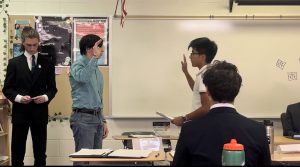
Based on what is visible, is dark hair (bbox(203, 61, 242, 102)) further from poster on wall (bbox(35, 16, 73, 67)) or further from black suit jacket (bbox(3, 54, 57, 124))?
poster on wall (bbox(35, 16, 73, 67))

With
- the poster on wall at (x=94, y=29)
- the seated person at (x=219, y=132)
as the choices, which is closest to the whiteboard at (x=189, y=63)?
the poster on wall at (x=94, y=29)

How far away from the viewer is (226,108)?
5.96 ft

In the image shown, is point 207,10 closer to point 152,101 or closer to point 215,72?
point 152,101

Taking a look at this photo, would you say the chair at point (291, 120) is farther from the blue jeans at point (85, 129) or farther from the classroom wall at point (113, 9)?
the blue jeans at point (85, 129)

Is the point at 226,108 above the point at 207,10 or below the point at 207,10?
below

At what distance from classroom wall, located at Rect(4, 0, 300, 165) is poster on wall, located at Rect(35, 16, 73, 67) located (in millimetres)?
102

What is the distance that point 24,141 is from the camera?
3930 mm

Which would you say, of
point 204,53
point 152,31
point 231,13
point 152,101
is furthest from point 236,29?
point 204,53

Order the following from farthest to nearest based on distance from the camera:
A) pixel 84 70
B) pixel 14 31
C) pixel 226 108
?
pixel 14 31, pixel 84 70, pixel 226 108

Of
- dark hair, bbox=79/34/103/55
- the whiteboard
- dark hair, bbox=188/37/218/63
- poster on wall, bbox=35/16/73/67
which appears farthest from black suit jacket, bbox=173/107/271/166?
poster on wall, bbox=35/16/73/67

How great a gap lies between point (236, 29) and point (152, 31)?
978mm

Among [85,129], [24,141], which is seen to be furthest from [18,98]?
[85,129]

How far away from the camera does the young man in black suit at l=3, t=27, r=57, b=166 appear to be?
384cm

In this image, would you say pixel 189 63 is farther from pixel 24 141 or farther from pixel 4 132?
pixel 4 132
